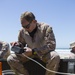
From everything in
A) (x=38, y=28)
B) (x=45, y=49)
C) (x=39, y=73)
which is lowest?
(x=39, y=73)

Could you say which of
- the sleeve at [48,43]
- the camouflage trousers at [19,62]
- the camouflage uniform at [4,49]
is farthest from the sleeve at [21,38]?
the camouflage uniform at [4,49]

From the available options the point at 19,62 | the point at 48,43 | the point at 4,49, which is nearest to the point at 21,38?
the point at 19,62

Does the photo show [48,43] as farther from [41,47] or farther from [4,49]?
[4,49]

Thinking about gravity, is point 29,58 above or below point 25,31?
below

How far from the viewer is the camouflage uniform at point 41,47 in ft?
12.6

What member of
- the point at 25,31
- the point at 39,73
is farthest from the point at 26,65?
the point at 25,31

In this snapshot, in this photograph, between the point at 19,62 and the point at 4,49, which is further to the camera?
the point at 4,49

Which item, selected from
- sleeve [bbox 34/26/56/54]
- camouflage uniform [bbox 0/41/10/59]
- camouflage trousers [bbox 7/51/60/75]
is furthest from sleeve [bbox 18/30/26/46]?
camouflage uniform [bbox 0/41/10/59]

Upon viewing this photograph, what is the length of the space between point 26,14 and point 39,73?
2.77 feet

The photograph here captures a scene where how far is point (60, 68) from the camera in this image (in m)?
4.00

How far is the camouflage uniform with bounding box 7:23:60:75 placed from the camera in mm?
3852

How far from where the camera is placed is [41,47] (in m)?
3.95

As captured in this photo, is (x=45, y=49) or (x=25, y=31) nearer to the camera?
(x=45, y=49)

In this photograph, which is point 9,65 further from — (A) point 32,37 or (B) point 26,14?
(B) point 26,14
